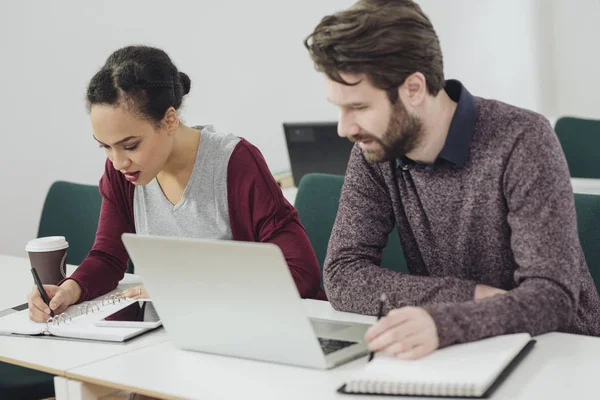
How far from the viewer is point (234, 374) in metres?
1.33

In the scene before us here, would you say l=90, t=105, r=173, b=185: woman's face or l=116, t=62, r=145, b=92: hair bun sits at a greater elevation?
l=116, t=62, r=145, b=92: hair bun

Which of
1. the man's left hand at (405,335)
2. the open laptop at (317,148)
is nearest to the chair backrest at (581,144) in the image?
the open laptop at (317,148)

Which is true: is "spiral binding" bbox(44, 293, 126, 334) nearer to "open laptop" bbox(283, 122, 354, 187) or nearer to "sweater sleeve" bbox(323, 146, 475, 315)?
"sweater sleeve" bbox(323, 146, 475, 315)

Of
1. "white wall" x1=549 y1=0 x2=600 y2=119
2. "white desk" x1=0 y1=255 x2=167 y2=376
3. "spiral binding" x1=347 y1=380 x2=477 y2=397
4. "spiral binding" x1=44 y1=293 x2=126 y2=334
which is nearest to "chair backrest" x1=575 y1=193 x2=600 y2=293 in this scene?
"spiral binding" x1=347 y1=380 x2=477 y2=397

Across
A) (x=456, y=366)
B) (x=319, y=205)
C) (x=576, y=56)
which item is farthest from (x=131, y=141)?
(x=576, y=56)

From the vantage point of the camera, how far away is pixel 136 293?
1856 millimetres

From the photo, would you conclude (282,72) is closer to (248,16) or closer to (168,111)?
(248,16)

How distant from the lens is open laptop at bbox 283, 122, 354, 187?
2.84 meters

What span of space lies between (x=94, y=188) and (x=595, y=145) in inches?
70.4

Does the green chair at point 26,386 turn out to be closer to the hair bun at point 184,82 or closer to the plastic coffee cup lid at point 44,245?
the plastic coffee cup lid at point 44,245

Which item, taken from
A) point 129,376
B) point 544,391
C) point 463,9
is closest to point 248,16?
point 463,9

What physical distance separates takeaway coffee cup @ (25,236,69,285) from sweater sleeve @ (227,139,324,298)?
409 mm

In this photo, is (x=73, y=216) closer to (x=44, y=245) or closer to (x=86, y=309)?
(x=44, y=245)

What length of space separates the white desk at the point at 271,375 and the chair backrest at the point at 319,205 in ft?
2.62
